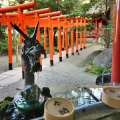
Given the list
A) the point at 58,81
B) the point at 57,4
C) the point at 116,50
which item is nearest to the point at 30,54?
the point at 116,50

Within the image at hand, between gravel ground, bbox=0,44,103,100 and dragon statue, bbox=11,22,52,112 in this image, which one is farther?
gravel ground, bbox=0,44,103,100

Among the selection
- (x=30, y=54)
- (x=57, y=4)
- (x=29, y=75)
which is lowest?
(x=29, y=75)

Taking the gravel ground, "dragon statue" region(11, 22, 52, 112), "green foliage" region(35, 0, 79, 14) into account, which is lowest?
the gravel ground

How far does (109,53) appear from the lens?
328 inches

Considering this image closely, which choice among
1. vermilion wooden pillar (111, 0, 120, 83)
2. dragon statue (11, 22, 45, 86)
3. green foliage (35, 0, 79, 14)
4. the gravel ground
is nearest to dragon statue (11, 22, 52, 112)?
dragon statue (11, 22, 45, 86)

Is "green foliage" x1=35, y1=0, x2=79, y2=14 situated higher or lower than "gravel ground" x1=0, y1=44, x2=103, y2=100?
higher

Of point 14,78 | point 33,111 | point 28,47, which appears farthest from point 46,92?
point 14,78

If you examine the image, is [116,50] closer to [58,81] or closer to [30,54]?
[30,54]

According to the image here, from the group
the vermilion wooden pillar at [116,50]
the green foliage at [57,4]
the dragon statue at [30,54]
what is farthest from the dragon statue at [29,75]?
the green foliage at [57,4]

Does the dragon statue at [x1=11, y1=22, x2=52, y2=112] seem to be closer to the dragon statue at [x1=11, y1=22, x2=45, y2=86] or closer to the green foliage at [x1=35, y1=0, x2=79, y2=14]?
the dragon statue at [x1=11, y1=22, x2=45, y2=86]

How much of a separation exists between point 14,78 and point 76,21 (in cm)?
683

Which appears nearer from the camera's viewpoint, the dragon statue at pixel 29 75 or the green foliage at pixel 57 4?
the dragon statue at pixel 29 75

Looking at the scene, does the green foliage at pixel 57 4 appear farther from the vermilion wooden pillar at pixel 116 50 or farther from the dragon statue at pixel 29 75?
the dragon statue at pixel 29 75

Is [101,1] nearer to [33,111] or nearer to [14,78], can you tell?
[14,78]
